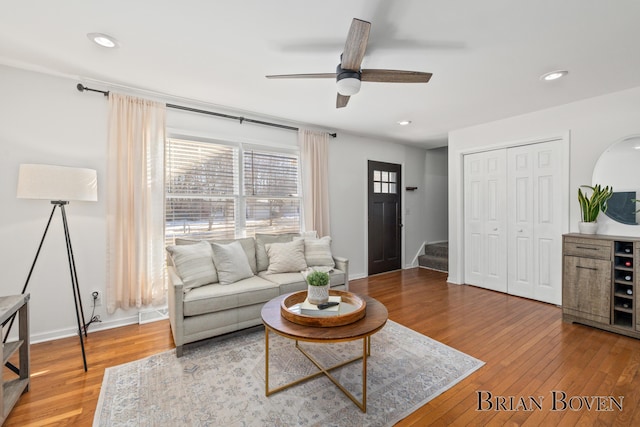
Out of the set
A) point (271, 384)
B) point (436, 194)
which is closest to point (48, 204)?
point (271, 384)

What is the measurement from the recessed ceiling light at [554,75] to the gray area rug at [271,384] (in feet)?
8.91

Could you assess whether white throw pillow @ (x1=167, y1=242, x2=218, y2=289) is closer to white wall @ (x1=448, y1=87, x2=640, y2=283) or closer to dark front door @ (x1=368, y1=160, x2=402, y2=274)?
dark front door @ (x1=368, y1=160, x2=402, y2=274)

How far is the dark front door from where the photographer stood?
514 centimetres

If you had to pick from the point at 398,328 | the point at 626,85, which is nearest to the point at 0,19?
the point at 398,328

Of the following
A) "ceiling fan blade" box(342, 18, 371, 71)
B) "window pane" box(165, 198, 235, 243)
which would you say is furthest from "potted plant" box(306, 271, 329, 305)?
"window pane" box(165, 198, 235, 243)

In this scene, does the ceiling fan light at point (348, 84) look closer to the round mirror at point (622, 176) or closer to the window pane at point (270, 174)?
the window pane at point (270, 174)

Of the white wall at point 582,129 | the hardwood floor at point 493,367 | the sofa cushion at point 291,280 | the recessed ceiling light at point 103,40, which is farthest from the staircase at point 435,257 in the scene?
the recessed ceiling light at point 103,40

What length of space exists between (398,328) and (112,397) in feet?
7.99

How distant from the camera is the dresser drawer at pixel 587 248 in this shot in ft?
9.23

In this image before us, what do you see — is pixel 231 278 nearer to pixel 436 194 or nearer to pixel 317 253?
pixel 317 253

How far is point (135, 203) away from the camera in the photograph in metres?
3.04

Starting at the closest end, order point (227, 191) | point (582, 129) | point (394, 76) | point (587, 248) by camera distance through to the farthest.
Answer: point (394, 76), point (587, 248), point (582, 129), point (227, 191)

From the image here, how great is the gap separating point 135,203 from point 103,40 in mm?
1565

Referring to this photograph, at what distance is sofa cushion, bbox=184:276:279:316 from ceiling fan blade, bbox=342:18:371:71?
2.11 metres
